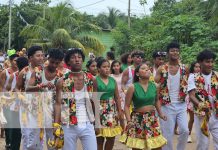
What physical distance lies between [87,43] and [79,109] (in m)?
20.2

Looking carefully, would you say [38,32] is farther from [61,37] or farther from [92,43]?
[92,43]

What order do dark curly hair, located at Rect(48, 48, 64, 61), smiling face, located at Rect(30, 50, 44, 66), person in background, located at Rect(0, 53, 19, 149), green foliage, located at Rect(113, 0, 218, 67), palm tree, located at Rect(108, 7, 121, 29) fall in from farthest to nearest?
1. palm tree, located at Rect(108, 7, 121, 29)
2. green foliage, located at Rect(113, 0, 218, 67)
3. person in background, located at Rect(0, 53, 19, 149)
4. smiling face, located at Rect(30, 50, 44, 66)
5. dark curly hair, located at Rect(48, 48, 64, 61)

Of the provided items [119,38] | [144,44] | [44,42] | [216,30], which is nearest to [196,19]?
[216,30]

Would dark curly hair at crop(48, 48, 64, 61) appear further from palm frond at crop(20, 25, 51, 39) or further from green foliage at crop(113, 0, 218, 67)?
palm frond at crop(20, 25, 51, 39)

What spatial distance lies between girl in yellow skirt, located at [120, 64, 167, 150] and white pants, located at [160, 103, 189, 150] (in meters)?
0.77

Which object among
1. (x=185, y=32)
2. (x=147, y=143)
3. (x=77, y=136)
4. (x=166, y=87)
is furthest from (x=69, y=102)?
(x=185, y=32)

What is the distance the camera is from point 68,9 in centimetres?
2536

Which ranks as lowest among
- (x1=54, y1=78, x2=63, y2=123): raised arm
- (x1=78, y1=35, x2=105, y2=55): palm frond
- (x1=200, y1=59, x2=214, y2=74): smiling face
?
(x1=54, y1=78, x2=63, y2=123): raised arm

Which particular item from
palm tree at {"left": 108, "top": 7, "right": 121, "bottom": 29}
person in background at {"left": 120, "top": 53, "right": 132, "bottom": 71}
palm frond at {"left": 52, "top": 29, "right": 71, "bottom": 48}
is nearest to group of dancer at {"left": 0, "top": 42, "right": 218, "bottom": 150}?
person in background at {"left": 120, "top": 53, "right": 132, "bottom": 71}

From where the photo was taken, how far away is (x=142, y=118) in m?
5.64

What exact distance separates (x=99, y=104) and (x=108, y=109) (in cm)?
25

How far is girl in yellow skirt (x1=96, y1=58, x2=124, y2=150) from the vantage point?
21.2ft

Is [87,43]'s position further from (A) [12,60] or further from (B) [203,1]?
(A) [12,60]

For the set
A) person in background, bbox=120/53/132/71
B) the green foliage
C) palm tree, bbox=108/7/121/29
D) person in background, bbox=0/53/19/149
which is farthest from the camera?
palm tree, bbox=108/7/121/29
